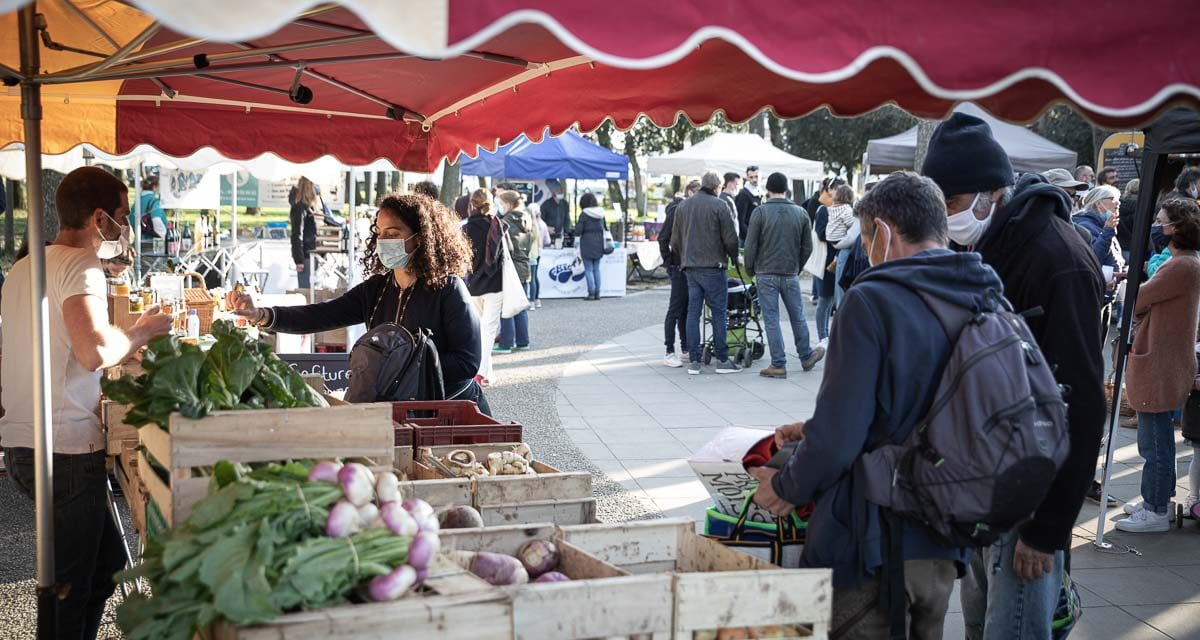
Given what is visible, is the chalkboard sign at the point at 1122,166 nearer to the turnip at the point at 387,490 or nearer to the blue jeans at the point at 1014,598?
the blue jeans at the point at 1014,598

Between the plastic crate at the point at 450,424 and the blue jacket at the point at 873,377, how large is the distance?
174 centimetres

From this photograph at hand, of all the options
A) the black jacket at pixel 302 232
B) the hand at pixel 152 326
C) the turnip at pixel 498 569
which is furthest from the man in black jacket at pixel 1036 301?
the black jacket at pixel 302 232

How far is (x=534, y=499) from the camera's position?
374 cm

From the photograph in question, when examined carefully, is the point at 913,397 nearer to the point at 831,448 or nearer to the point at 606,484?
the point at 831,448

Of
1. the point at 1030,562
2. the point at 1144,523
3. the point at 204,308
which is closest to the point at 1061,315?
the point at 1030,562

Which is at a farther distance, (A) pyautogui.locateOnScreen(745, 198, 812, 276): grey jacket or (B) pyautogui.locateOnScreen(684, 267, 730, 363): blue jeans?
(B) pyautogui.locateOnScreen(684, 267, 730, 363): blue jeans

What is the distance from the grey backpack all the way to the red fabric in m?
0.71

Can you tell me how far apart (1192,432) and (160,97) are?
21.2 ft

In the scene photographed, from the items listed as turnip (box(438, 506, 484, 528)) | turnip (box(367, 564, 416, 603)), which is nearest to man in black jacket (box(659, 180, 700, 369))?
turnip (box(438, 506, 484, 528))

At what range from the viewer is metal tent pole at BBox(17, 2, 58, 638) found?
3.71m

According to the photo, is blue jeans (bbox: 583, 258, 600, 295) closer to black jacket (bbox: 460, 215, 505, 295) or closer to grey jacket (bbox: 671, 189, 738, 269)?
grey jacket (bbox: 671, 189, 738, 269)

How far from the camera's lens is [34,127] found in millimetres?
3764

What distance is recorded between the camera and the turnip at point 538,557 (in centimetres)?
312

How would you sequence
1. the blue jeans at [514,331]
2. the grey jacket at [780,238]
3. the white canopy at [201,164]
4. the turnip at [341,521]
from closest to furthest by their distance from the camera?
the turnip at [341,521], the white canopy at [201,164], the grey jacket at [780,238], the blue jeans at [514,331]
